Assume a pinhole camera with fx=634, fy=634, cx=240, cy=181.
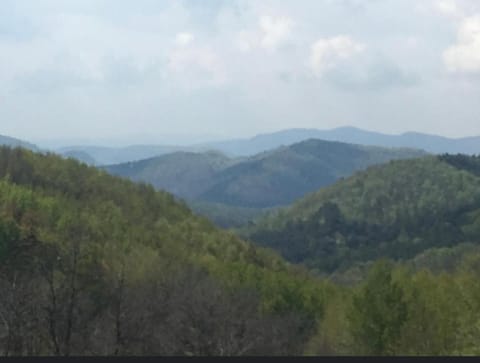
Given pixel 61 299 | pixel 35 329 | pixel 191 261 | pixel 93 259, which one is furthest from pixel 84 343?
pixel 191 261

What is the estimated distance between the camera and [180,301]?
43281 millimetres

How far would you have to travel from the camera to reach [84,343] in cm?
3850

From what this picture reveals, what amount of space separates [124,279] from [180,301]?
1527 centimetres

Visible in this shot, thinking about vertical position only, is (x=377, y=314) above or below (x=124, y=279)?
above

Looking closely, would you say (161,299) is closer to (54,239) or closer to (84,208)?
(54,239)

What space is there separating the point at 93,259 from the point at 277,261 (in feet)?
165

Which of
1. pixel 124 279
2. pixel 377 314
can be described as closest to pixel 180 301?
pixel 377 314

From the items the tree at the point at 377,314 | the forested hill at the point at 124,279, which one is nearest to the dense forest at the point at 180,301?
the tree at the point at 377,314

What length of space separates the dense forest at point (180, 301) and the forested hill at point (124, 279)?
0.17m

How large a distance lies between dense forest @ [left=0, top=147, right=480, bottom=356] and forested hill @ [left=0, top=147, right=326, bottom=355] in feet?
0.56

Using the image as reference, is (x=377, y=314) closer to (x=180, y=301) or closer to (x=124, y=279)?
(x=180, y=301)

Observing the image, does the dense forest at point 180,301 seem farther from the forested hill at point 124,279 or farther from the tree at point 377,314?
the forested hill at point 124,279

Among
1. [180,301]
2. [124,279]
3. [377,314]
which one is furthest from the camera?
[124,279]

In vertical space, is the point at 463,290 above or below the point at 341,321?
above
